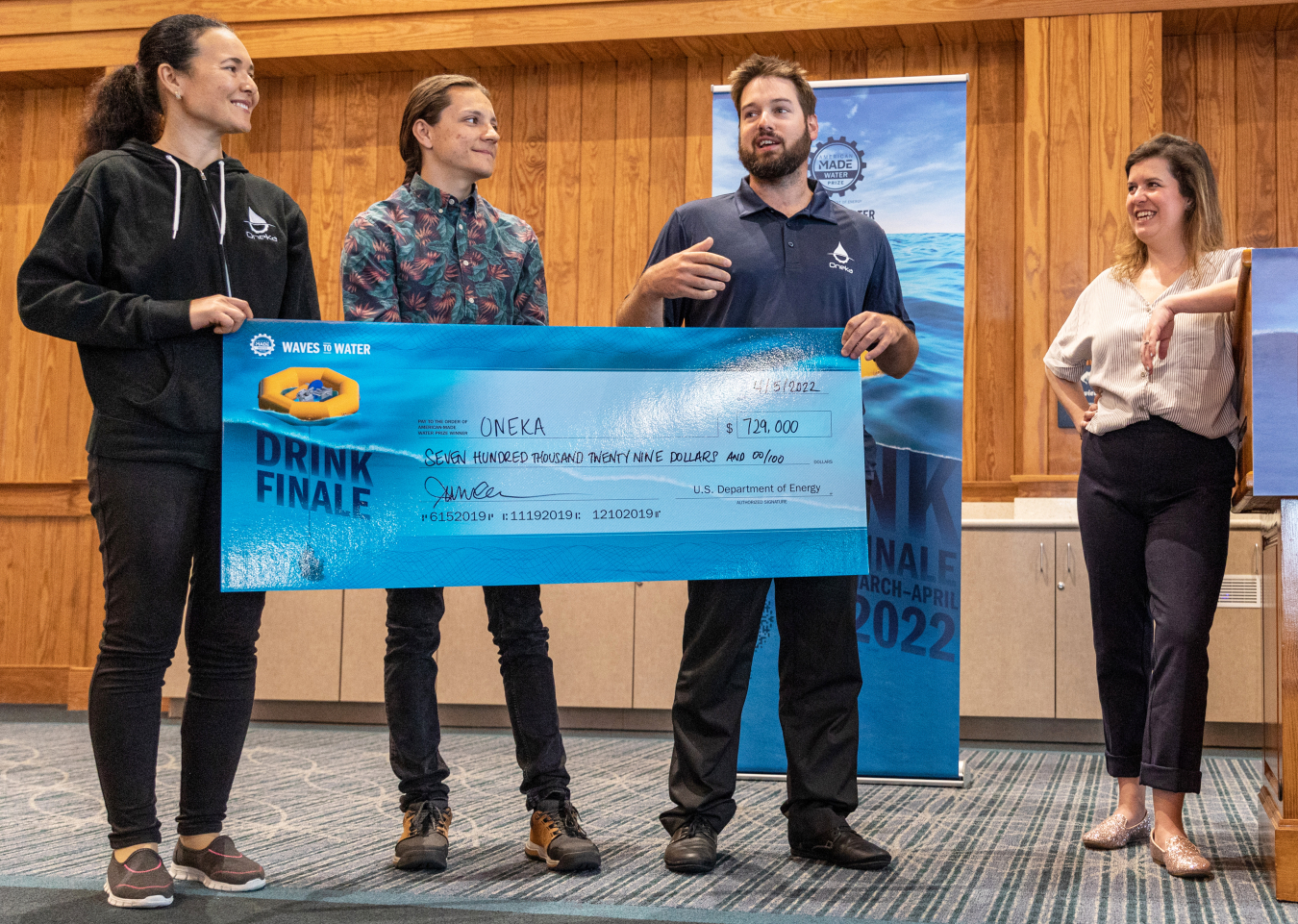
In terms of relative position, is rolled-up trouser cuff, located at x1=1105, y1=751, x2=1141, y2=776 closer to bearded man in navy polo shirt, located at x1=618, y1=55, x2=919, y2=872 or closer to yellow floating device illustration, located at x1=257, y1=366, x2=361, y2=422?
bearded man in navy polo shirt, located at x1=618, y1=55, x2=919, y2=872

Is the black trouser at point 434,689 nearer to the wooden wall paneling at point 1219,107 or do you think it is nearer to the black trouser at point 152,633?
the black trouser at point 152,633

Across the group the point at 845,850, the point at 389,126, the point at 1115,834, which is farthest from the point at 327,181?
the point at 1115,834

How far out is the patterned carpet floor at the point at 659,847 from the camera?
202cm

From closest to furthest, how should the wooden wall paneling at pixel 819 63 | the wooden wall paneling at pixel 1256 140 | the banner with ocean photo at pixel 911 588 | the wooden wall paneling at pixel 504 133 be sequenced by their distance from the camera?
the banner with ocean photo at pixel 911 588 → the wooden wall paneling at pixel 1256 140 → the wooden wall paneling at pixel 819 63 → the wooden wall paneling at pixel 504 133

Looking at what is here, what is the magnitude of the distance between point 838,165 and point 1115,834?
206cm

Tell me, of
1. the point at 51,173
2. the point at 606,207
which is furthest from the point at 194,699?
the point at 51,173

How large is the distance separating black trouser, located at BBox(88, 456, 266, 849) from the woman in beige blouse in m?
1.80

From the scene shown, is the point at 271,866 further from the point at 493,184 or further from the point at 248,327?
the point at 493,184

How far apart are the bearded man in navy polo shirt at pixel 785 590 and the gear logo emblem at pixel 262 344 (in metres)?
0.71

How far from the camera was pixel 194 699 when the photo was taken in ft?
6.96

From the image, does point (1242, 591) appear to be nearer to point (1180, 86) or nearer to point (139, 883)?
point (1180, 86)

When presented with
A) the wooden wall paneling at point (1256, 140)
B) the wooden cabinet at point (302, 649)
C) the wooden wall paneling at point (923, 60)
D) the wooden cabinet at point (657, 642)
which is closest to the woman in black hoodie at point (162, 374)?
the wooden cabinet at point (657, 642)

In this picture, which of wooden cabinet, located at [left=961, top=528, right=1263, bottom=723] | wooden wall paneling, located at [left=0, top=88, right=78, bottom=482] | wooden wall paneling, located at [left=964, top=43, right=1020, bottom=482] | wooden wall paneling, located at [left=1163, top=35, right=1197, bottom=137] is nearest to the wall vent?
wooden cabinet, located at [left=961, top=528, right=1263, bottom=723]

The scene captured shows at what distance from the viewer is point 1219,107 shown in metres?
4.93
